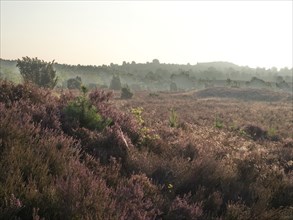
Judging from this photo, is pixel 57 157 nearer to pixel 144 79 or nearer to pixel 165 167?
pixel 165 167

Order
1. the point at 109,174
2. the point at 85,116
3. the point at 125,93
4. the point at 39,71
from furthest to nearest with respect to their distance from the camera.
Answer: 1. the point at 125,93
2. the point at 39,71
3. the point at 85,116
4. the point at 109,174

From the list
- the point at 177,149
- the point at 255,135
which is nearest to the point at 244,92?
the point at 255,135

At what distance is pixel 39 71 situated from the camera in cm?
2984

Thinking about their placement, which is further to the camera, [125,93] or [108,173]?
[125,93]

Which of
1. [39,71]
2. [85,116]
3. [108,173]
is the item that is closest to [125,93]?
[39,71]

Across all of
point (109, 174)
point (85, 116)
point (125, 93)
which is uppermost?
point (85, 116)

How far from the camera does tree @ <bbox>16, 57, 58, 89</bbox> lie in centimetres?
2789

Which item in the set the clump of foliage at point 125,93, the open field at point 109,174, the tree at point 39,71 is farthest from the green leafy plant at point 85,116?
the clump of foliage at point 125,93

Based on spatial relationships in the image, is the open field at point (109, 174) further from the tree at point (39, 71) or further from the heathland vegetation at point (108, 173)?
the tree at point (39, 71)

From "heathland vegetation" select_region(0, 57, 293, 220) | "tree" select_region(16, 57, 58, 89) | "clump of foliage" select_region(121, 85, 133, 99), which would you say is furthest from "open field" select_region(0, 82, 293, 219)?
"clump of foliage" select_region(121, 85, 133, 99)

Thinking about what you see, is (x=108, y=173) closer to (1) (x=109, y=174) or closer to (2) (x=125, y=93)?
(1) (x=109, y=174)

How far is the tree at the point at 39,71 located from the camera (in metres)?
27.9

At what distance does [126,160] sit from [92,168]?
0.83m

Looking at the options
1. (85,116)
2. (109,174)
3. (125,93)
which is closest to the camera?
(109,174)
